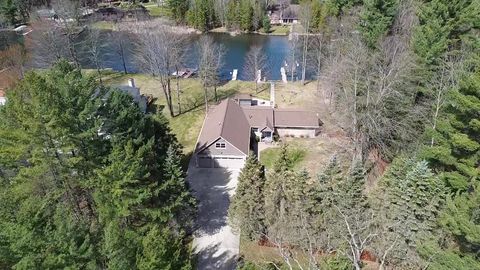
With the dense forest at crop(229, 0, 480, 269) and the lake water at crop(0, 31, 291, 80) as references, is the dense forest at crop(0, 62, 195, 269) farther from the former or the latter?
the lake water at crop(0, 31, 291, 80)

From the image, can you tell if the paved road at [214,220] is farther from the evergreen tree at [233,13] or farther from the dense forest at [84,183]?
the evergreen tree at [233,13]

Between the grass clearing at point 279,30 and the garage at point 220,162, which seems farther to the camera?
the grass clearing at point 279,30

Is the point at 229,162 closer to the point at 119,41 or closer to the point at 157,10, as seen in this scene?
the point at 119,41

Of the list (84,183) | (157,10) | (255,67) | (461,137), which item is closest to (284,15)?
(157,10)

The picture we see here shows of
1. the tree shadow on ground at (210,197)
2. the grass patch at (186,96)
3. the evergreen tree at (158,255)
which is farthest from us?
the grass patch at (186,96)

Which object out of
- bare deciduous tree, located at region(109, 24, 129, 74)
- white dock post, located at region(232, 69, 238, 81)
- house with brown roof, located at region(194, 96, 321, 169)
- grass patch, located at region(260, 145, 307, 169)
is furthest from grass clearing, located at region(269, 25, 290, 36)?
grass patch, located at region(260, 145, 307, 169)

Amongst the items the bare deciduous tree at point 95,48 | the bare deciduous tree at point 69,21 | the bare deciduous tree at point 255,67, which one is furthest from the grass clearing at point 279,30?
the bare deciduous tree at point 69,21

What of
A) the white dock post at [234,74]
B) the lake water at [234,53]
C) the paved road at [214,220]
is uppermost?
the lake water at [234,53]
